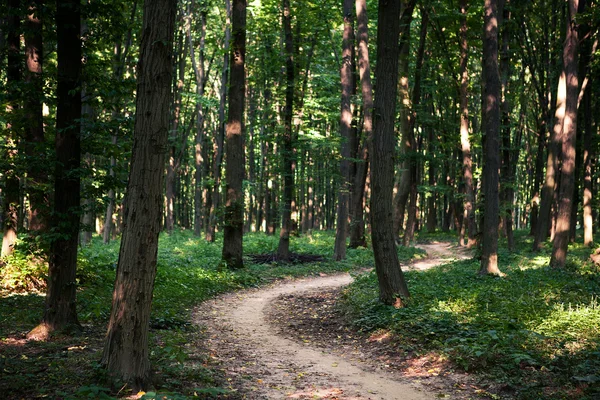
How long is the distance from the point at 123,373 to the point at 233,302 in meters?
7.25

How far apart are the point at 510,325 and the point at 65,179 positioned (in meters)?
7.49

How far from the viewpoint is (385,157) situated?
10.2 meters

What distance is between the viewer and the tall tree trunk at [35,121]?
7.49 metres

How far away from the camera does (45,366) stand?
5734 millimetres

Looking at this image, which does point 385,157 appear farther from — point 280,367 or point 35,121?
point 35,121

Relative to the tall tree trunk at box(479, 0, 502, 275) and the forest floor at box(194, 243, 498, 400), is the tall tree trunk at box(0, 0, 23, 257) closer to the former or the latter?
the forest floor at box(194, 243, 498, 400)

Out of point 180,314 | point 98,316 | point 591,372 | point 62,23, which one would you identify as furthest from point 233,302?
point 591,372

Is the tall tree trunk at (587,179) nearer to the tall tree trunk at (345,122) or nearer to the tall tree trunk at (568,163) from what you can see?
the tall tree trunk at (568,163)

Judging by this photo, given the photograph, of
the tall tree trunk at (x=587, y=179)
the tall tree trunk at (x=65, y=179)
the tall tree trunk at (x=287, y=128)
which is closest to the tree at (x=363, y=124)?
the tall tree trunk at (x=287, y=128)

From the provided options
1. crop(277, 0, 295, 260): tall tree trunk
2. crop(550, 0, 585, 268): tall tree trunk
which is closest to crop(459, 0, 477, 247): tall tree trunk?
crop(550, 0, 585, 268): tall tree trunk

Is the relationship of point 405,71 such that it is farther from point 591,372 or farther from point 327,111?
point 591,372

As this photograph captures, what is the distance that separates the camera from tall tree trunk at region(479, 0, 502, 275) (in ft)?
45.7

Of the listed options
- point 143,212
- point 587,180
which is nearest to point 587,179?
point 587,180

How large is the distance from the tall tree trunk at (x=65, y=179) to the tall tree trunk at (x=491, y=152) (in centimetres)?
1131
